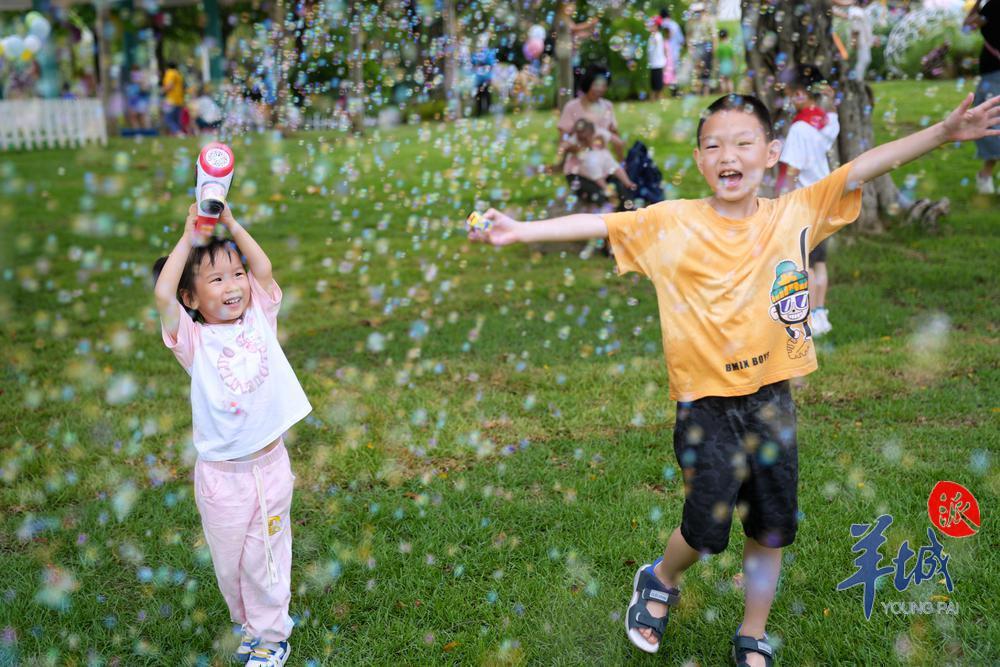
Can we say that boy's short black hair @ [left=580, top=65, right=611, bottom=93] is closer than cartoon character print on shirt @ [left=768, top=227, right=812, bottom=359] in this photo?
No

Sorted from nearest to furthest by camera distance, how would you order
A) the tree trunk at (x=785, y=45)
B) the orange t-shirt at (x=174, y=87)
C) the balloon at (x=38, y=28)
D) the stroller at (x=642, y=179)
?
the tree trunk at (x=785, y=45) → the stroller at (x=642, y=179) → the balloon at (x=38, y=28) → the orange t-shirt at (x=174, y=87)

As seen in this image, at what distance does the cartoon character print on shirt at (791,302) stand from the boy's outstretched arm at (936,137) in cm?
33

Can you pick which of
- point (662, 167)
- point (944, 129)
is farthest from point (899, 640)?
point (662, 167)

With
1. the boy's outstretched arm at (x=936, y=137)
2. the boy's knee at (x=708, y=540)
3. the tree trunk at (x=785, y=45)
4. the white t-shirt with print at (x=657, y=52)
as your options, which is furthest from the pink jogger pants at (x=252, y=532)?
the white t-shirt with print at (x=657, y=52)

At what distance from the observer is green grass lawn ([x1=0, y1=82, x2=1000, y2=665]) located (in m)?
3.08

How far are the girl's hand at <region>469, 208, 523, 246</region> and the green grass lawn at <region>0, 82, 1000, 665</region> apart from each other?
139 centimetres

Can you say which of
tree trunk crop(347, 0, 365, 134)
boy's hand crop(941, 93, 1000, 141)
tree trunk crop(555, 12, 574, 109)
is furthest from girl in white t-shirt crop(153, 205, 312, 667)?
tree trunk crop(555, 12, 574, 109)

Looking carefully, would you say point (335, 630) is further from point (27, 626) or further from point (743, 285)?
point (743, 285)

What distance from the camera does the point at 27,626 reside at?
3.17m

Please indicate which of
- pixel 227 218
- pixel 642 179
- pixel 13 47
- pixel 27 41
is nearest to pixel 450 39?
pixel 642 179

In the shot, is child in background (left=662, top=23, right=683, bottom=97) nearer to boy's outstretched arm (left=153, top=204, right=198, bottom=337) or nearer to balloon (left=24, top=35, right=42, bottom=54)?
balloon (left=24, top=35, right=42, bottom=54)

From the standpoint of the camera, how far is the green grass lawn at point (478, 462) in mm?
3080

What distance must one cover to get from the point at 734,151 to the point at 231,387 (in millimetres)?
1703

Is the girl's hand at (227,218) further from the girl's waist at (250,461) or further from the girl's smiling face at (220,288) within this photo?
the girl's waist at (250,461)
